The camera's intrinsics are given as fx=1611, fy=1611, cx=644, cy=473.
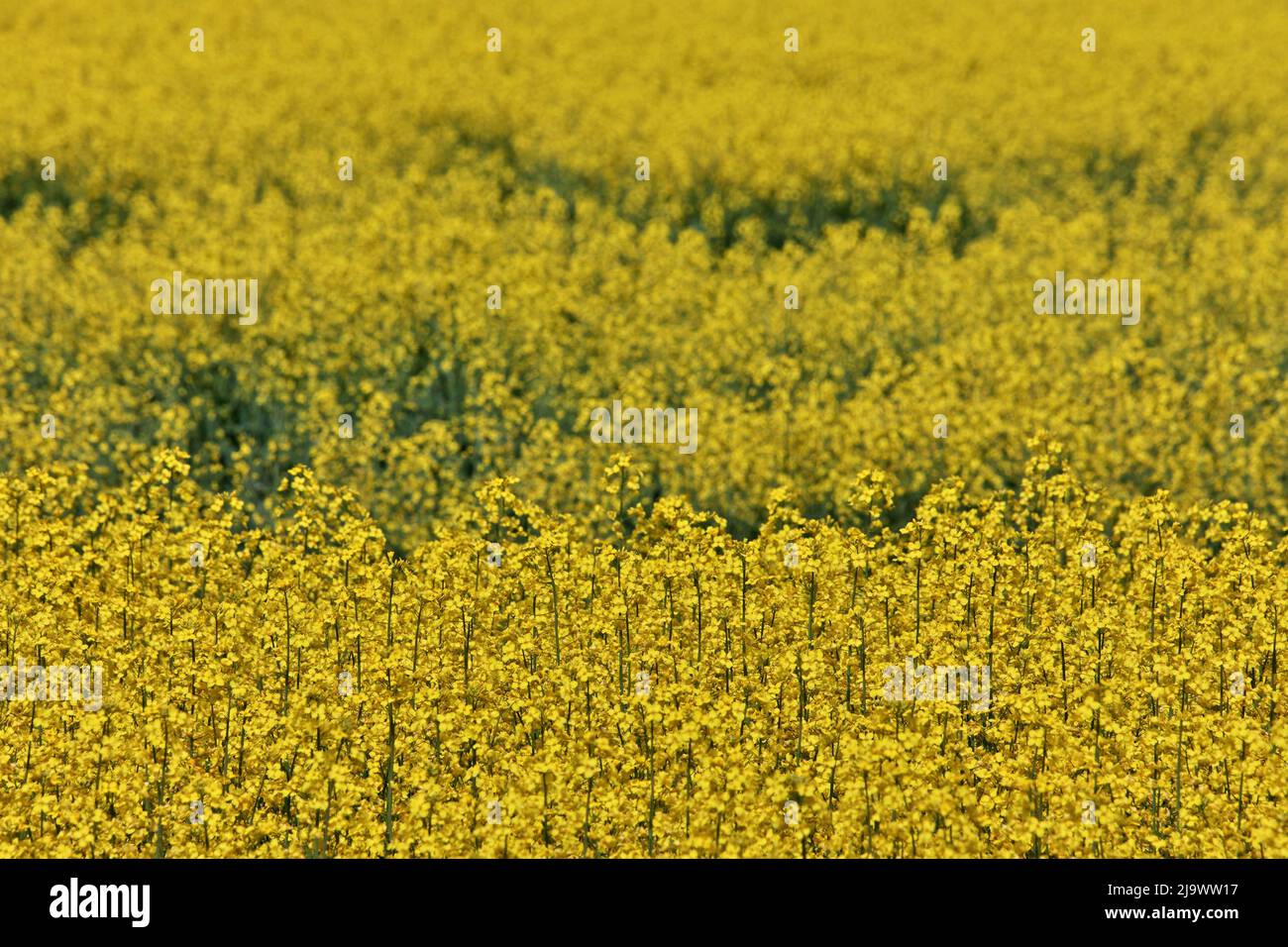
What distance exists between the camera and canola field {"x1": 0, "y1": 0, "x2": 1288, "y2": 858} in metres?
13.0

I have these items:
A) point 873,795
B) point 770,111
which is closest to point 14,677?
point 873,795

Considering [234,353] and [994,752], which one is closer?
[994,752]

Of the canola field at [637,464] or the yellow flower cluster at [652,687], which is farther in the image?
the canola field at [637,464]

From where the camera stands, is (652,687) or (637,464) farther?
(637,464)

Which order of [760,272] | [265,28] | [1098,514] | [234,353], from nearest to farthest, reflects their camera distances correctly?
[1098,514] → [234,353] → [760,272] → [265,28]

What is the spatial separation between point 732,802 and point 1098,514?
6.83 meters

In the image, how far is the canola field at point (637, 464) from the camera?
13.0 m

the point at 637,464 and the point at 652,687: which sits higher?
the point at 637,464

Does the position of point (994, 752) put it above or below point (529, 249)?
below

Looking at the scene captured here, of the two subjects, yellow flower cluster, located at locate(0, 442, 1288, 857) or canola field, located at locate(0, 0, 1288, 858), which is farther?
canola field, located at locate(0, 0, 1288, 858)

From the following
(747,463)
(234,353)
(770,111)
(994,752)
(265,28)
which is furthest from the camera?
(265,28)

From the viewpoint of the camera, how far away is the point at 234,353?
21516 millimetres

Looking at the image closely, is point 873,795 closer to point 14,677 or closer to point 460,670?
point 460,670

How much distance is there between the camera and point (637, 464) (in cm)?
1875
